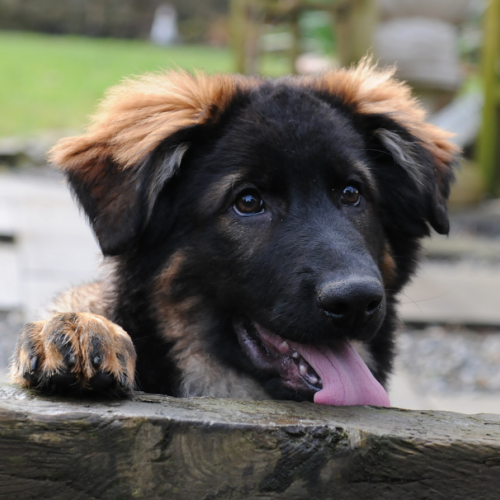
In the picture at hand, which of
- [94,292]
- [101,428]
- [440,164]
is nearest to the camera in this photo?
[101,428]

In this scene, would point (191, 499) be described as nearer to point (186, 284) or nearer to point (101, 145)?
point (186, 284)

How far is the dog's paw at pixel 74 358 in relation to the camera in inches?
87.9

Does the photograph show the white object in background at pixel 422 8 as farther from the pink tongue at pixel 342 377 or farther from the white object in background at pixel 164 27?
the white object in background at pixel 164 27

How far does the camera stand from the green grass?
53.1 ft

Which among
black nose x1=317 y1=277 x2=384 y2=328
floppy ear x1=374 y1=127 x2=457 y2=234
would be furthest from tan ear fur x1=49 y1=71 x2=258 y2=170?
black nose x1=317 y1=277 x2=384 y2=328

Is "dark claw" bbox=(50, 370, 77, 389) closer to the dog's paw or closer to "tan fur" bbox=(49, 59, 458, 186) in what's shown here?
the dog's paw

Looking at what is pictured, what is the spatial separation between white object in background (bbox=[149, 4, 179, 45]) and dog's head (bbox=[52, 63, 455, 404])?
25.1 m

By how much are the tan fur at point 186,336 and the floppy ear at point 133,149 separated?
0.25 metres

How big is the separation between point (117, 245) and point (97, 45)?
76.4ft

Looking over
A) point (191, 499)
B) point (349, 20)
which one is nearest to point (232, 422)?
point (191, 499)

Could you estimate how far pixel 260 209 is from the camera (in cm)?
318

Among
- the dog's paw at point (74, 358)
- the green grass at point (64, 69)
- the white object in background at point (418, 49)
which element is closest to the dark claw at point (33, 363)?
the dog's paw at point (74, 358)

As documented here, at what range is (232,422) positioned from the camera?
2.07 m

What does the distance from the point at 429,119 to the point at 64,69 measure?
11810mm
